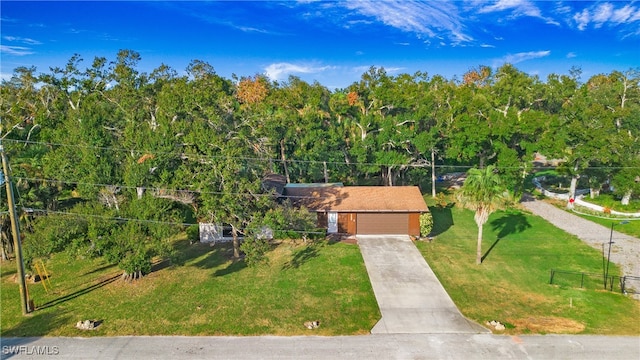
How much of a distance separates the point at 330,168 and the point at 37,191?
26.5m

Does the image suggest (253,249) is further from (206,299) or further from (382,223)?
(382,223)

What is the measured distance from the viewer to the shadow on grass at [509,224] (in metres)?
33.2

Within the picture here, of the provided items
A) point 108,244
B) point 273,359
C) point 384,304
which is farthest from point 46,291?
point 384,304

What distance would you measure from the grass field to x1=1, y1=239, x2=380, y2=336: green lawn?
0.19 ft

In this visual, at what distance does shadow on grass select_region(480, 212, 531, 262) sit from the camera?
33156 mm

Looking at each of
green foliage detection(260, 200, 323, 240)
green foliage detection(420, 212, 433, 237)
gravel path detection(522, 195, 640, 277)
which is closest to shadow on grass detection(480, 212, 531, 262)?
gravel path detection(522, 195, 640, 277)

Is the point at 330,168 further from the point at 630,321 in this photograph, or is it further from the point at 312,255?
the point at 630,321

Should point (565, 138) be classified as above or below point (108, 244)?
above

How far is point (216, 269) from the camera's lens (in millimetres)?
26234

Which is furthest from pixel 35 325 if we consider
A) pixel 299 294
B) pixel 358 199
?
pixel 358 199

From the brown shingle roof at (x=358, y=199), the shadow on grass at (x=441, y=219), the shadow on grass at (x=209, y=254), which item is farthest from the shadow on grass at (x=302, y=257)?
the shadow on grass at (x=441, y=219)

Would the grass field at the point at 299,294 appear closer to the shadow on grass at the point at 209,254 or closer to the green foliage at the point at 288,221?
the shadow on grass at the point at 209,254

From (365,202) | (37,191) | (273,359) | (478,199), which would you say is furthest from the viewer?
(365,202)

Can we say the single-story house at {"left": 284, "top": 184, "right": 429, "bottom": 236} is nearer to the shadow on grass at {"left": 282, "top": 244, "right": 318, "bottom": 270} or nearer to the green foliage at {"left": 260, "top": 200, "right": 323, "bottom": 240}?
the green foliage at {"left": 260, "top": 200, "right": 323, "bottom": 240}
